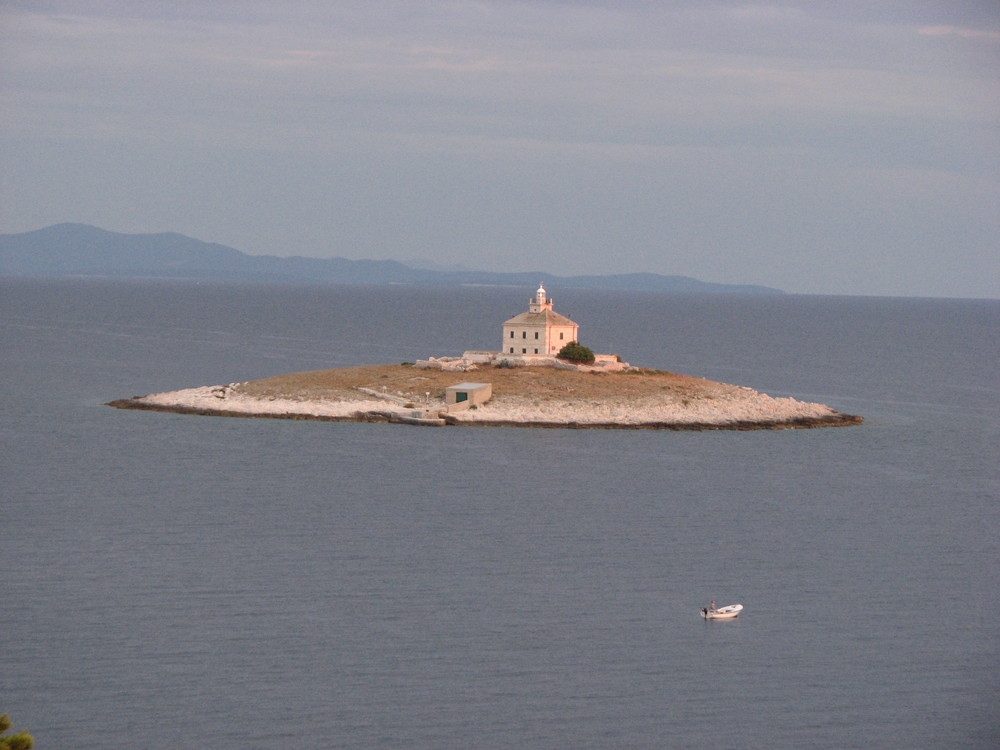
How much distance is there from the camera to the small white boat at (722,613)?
44000mm

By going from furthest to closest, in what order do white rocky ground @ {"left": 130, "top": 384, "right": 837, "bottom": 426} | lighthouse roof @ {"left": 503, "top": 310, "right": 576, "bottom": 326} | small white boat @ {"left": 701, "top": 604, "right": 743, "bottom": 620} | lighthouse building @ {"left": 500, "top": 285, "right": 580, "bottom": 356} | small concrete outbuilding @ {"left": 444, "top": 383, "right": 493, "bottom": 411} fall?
lighthouse roof @ {"left": 503, "top": 310, "right": 576, "bottom": 326}, lighthouse building @ {"left": 500, "top": 285, "right": 580, "bottom": 356}, small concrete outbuilding @ {"left": 444, "top": 383, "right": 493, "bottom": 411}, white rocky ground @ {"left": 130, "top": 384, "right": 837, "bottom": 426}, small white boat @ {"left": 701, "top": 604, "right": 743, "bottom": 620}

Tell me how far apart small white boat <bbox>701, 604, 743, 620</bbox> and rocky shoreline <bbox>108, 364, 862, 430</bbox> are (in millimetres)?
42932

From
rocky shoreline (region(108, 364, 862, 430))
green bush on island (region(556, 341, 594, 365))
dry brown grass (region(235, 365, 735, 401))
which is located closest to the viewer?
rocky shoreline (region(108, 364, 862, 430))

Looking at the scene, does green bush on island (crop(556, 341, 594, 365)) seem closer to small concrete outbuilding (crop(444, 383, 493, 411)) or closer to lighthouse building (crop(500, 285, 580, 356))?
lighthouse building (crop(500, 285, 580, 356))

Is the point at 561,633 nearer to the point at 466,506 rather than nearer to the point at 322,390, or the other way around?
the point at 466,506

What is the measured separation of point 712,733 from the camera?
3559cm

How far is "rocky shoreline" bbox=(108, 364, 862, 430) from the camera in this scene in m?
88.2

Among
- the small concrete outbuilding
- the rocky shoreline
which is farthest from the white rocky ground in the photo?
the small concrete outbuilding

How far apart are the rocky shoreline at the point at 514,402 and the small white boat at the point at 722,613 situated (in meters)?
42.9

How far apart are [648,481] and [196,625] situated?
31600 millimetres

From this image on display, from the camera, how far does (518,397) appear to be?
297 feet

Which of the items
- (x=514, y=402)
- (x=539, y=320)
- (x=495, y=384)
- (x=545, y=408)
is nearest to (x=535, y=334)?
(x=539, y=320)

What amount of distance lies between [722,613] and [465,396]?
46.7 meters

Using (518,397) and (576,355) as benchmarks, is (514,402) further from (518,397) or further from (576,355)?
(576,355)
